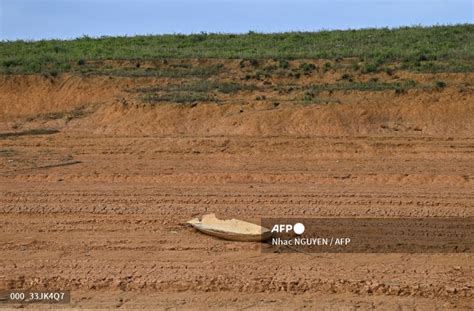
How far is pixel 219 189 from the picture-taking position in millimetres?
11984

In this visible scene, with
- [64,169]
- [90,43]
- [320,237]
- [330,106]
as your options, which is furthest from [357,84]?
[90,43]

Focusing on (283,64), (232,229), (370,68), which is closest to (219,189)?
(232,229)

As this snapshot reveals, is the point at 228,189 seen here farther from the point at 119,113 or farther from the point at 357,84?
the point at 357,84

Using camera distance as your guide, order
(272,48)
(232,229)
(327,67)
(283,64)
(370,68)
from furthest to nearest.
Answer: (272,48) → (283,64) → (327,67) → (370,68) → (232,229)

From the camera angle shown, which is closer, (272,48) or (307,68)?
(307,68)

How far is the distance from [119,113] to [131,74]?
381cm

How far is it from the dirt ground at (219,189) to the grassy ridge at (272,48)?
8.91 ft

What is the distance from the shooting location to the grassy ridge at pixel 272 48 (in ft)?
79.0

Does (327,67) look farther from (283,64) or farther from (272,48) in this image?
(272,48)

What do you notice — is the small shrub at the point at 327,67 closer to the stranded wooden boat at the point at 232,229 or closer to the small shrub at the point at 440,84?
the small shrub at the point at 440,84

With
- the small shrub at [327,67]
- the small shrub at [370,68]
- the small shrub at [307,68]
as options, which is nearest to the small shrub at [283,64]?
the small shrub at [307,68]

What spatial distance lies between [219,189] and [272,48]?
16.6m

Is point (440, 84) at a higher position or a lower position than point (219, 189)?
higher

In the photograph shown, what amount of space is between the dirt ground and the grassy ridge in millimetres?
2716
